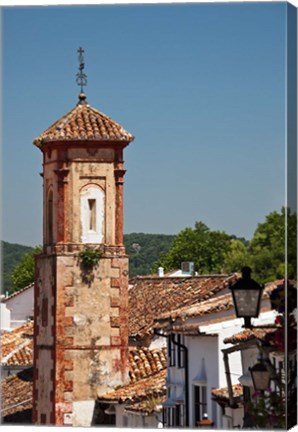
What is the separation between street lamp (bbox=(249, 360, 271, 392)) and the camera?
17.5 meters

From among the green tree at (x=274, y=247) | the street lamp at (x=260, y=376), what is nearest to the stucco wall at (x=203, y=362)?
the green tree at (x=274, y=247)

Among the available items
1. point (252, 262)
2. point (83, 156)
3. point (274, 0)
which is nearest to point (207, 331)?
point (252, 262)

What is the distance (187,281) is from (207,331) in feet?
15.0

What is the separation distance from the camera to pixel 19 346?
1521 inches

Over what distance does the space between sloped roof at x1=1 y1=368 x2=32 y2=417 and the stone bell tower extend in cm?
26

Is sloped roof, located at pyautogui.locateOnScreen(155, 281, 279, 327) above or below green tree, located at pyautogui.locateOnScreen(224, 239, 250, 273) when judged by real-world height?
below

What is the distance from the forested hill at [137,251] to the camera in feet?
72.3

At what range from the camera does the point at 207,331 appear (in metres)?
23.3

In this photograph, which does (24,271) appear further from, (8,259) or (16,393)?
(8,259)

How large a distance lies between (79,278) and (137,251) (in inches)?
270

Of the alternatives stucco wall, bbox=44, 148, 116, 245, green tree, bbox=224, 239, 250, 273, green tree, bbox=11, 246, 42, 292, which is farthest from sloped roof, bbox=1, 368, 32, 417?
green tree, bbox=224, 239, 250, 273

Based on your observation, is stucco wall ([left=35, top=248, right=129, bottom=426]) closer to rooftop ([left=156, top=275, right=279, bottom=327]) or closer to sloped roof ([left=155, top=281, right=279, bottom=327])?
rooftop ([left=156, top=275, right=279, bottom=327])

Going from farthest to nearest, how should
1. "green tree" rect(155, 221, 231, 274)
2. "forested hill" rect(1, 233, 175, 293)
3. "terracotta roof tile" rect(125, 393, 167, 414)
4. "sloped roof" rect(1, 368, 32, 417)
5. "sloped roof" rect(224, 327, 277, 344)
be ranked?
1. "terracotta roof tile" rect(125, 393, 167, 414)
2. "sloped roof" rect(1, 368, 32, 417)
3. "forested hill" rect(1, 233, 175, 293)
4. "green tree" rect(155, 221, 231, 274)
5. "sloped roof" rect(224, 327, 277, 344)

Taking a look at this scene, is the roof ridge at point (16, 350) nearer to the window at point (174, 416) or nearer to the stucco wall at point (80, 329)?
the stucco wall at point (80, 329)
